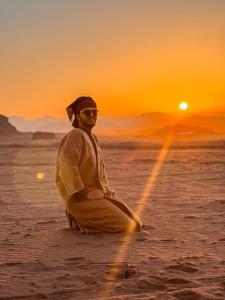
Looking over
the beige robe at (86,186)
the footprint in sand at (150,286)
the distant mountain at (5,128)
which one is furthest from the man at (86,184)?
the distant mountain at (5,128)

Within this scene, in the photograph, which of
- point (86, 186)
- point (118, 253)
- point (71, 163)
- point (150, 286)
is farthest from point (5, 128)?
point (150, 286)

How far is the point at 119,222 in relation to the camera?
21.6 ft

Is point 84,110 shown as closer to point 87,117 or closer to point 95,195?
point 87,117

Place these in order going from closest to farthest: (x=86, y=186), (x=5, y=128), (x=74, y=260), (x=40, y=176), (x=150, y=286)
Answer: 1. (x=150, y=286)
2. (x=74, y=260)
3. (x=86, y=186)
4. (x=40, y=176)
5. (x=5, y=128)

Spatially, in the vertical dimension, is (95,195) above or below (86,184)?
below

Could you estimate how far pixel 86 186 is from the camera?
6.75 meters

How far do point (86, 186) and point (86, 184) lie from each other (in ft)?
0.09

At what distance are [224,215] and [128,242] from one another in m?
2.42

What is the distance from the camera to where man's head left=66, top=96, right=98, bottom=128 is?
6.79m

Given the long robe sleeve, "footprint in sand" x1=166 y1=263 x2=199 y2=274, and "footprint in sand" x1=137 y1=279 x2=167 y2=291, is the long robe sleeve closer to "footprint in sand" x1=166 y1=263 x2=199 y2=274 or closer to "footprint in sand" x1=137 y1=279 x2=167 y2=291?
"footprint in sand" x1=166 y1=263 x2=199 y2=274

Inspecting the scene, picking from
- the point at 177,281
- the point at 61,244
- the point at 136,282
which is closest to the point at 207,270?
the point at 177,281

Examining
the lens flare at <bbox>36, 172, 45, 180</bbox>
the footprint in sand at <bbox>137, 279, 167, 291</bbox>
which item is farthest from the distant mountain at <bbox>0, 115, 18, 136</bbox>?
the footprint in sand at <bbox>137, 279, 167, 291</bbox>

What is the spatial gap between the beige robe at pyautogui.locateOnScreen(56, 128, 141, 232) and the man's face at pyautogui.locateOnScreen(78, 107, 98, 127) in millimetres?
146

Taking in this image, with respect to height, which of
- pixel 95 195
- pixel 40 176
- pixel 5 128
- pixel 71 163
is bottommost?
pixel 40 176
